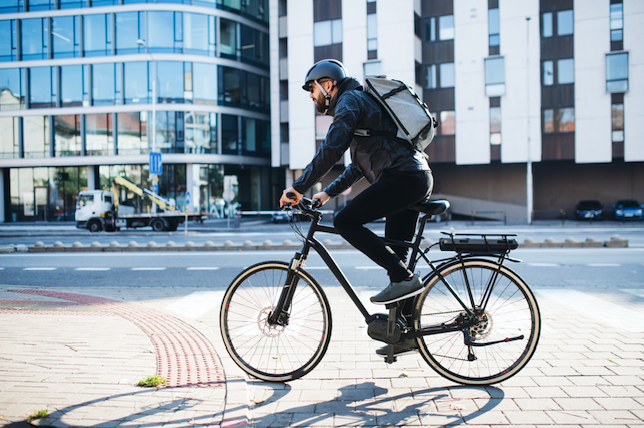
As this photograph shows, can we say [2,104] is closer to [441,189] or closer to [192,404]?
[441,189]

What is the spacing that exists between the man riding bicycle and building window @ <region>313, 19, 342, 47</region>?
31.3 metres

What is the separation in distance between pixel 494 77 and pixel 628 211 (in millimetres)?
11682

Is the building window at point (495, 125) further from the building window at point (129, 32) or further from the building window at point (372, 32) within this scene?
the building window at point (129, 32)

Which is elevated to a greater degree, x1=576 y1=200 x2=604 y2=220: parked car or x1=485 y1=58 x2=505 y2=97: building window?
x1=485 y1=58 x2=505 y2=97: building window

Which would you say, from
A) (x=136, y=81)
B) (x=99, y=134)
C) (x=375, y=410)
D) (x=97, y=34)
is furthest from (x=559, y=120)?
(x=97, y=34)

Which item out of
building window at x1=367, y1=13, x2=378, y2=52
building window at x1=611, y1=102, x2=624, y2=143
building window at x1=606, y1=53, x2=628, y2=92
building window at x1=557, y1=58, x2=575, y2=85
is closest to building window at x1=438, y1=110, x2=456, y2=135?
building window at x1=367, y1=13, x2=378, y2=52

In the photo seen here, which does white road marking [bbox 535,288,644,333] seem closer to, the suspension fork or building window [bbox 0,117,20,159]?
the suspension fork

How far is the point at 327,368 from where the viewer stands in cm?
354

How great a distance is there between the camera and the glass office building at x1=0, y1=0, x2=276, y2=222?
116 ft

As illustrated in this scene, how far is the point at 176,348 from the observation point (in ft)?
12.7

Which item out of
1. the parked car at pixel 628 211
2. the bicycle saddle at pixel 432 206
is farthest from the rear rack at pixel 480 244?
the parked car at pixel 628 211

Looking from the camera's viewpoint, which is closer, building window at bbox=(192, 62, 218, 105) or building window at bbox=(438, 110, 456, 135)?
building window at bbox=(438, 110, 456, 135)

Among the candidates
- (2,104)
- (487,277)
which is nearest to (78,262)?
(487,277)

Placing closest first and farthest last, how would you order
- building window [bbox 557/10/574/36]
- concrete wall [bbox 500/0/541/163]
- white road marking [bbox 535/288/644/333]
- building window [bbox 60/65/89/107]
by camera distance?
white road marking [bbox 535/288/644/333]
concrete wall [bbox 500/0/541/163]
building window [bbox 557/10/574/36]
building window [bbox 60/65/89/107]
